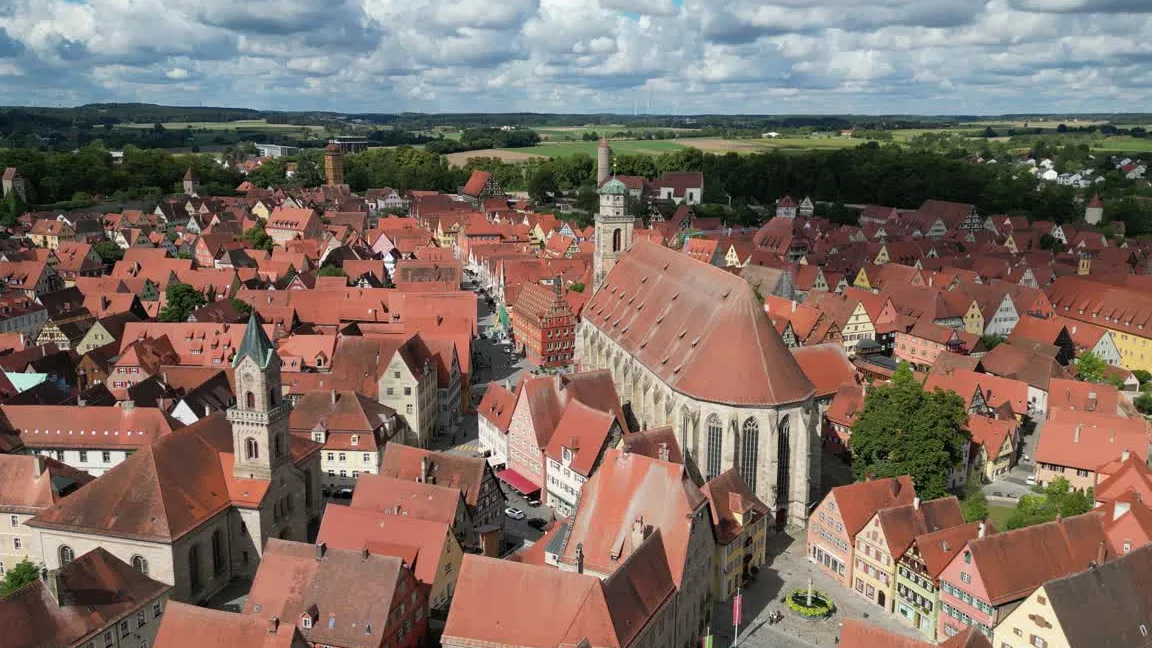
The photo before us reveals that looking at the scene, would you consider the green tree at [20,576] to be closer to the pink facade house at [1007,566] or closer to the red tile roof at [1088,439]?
the pink facade house at [1007,566]

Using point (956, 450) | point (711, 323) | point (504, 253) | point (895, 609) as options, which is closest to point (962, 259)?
point (504, 253)

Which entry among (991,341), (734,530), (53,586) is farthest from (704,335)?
(991,341)

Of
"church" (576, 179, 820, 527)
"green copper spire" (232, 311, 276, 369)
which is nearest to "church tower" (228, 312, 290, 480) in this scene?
"green copper spire" (232, 311, 276, 369)

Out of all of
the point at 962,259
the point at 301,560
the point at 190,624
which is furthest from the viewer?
the point at 962,259

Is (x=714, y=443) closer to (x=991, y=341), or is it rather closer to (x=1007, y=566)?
(x=1007, y=566)

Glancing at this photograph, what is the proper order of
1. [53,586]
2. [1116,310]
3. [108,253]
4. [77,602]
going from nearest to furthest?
[53,586] < [77,602] < [1116,310] < [108,253]

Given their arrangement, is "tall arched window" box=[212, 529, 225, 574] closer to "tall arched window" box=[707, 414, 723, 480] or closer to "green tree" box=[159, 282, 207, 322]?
"tall arched window" box=[707, 414, 723, 480]

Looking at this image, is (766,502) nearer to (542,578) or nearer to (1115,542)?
(1115,542)
